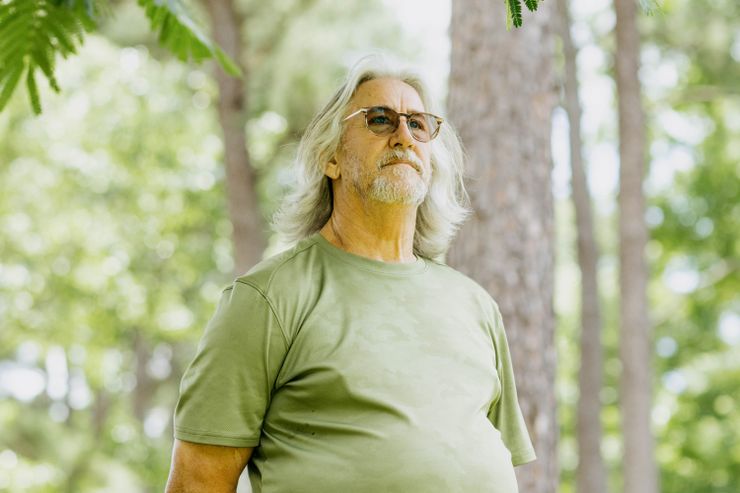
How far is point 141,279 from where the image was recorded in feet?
54.0

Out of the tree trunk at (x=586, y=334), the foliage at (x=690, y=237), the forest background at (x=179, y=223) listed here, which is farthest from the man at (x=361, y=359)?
the foliage at (x=690, y=237)

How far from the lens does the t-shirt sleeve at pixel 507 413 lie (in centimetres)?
271

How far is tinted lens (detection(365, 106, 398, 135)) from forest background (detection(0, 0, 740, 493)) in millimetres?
10169

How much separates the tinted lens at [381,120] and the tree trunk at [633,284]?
8.31 metres

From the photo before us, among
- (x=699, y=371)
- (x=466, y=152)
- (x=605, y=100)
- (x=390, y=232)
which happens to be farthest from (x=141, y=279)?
(x=390, y=232)

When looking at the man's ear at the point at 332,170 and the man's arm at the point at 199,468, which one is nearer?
the man's arm at the point at 199,468

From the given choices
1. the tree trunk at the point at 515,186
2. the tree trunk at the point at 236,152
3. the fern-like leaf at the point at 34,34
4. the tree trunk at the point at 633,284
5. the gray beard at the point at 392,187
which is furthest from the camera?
Answer: the tree trunk at the point at 633,284

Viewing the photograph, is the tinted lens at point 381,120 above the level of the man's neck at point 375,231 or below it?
above

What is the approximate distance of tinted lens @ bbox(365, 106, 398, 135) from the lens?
2617 mm

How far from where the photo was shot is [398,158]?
8.45ft

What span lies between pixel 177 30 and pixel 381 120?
798 mm

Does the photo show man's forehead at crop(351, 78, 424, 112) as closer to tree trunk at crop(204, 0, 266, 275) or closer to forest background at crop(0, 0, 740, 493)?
tree trunk at crop(204, 0, 266, 275)

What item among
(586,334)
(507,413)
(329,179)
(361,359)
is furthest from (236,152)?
(361,359)

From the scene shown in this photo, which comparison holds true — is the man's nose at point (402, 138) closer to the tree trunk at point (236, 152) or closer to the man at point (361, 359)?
the man at point (361, 359)
